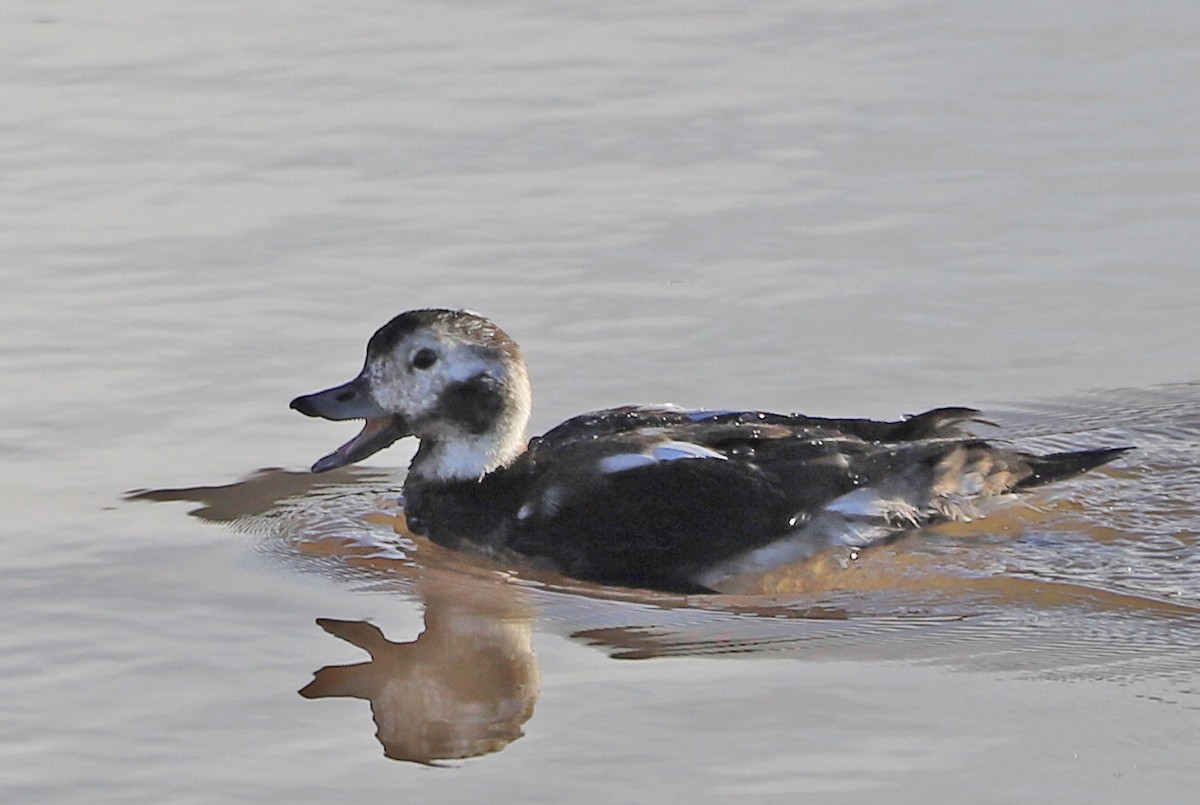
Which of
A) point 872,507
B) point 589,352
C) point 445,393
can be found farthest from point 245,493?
point 872,507

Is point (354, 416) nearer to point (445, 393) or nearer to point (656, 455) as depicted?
point (445, 393)

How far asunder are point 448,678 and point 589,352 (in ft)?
9.18

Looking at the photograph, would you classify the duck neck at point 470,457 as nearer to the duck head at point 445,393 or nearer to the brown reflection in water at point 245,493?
the duck head at point 445,393

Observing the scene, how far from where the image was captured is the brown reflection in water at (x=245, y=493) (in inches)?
311

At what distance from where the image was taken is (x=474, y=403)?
7.94m

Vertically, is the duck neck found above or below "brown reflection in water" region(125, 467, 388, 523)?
above

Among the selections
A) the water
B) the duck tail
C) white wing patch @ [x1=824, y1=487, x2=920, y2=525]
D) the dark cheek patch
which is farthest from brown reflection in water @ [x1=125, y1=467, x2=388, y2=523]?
the duck tail

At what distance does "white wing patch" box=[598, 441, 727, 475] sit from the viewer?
7.58 meters

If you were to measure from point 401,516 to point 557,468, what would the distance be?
2.52ft

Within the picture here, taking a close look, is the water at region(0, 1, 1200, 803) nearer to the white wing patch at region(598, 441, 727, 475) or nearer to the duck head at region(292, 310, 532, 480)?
the duck head at region(292, 310, 532, 480)

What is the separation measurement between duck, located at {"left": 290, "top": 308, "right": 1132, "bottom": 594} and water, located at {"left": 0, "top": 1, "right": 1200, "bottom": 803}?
0.19 meters

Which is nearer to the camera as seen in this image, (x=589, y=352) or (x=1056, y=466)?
(x=1056, y=466)

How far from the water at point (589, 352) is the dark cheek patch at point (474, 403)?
505 mm

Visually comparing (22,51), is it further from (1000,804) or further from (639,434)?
(1000,804)
